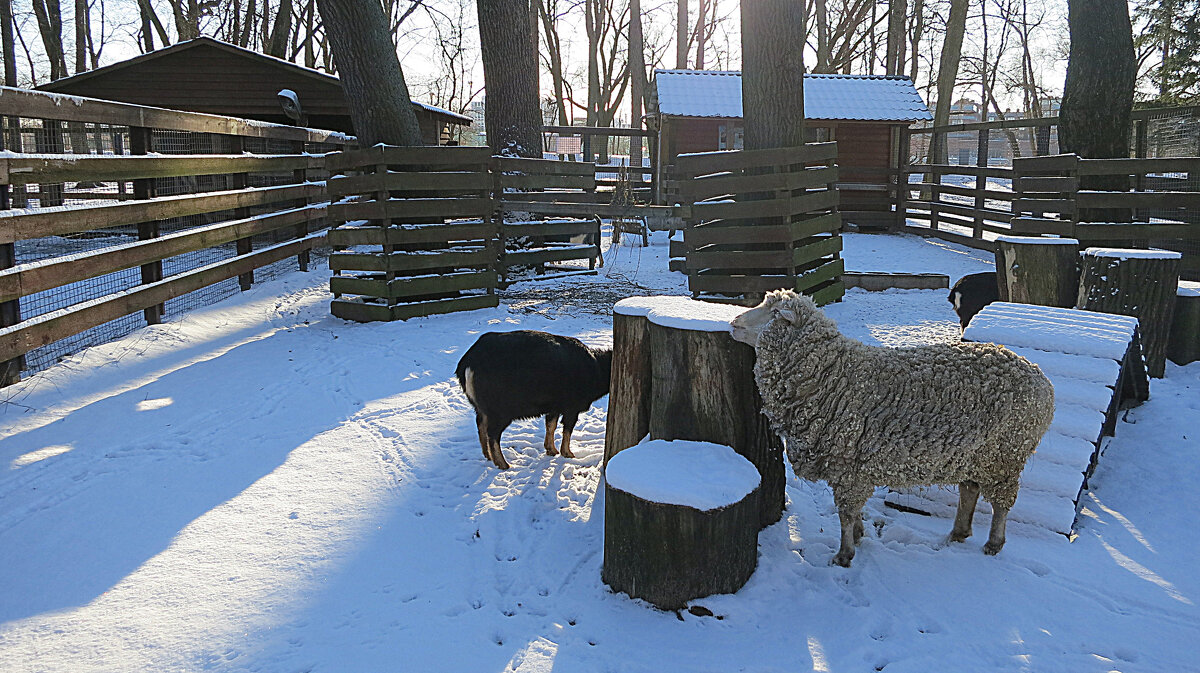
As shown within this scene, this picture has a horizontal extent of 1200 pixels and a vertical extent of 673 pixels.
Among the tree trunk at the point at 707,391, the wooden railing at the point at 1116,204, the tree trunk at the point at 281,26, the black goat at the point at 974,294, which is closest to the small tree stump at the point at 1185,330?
the black goat at the point at 974,294

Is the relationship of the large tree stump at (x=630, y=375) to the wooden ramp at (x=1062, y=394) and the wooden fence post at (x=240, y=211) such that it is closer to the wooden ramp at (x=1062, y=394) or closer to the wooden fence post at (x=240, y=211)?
the wooden ramp at (x=1062, y=394)

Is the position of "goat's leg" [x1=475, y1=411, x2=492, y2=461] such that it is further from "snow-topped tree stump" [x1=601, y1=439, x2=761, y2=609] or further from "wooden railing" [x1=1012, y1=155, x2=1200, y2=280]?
A: "wooden railing" [x1=1012, y1=155, x2=1200, y2=280]

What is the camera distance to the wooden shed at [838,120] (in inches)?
797

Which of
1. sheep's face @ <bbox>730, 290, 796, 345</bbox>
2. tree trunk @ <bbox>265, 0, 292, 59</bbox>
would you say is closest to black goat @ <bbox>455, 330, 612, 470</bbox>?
sheep's face @ <bbox>730, 290, 796, 345</bbox>

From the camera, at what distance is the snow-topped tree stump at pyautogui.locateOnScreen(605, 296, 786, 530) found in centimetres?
398

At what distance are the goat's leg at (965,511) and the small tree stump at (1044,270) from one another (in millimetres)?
3767

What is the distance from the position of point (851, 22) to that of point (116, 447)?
1371 inches

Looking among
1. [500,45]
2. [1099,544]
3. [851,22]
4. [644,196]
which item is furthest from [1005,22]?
[1099,544]

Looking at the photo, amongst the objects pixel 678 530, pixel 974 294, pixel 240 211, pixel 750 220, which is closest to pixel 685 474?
pixel 678 530

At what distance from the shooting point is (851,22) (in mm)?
33625

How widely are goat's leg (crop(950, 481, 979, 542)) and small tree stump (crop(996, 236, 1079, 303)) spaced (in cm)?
377

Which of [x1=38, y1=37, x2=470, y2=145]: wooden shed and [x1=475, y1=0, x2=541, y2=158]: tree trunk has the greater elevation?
[x1=38, y1=37, x2=470, y2=145]: wooden shed

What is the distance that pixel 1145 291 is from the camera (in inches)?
255

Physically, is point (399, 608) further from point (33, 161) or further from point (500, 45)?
point (500, 45)
